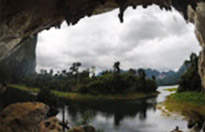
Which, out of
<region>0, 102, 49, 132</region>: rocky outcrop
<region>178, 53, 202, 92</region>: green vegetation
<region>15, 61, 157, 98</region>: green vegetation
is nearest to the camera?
<region>0, 102, 49, 132</region>: rocky outcrop

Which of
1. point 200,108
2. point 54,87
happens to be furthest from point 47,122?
point 54,87

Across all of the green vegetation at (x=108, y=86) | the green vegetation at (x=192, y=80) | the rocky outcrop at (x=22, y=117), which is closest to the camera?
the rocky outcrop at (x=22, y=117)

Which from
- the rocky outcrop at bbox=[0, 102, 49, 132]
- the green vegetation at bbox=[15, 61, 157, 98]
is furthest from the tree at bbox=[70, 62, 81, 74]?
the rocky outcrop at bbox=[0, 102, 49, 132]

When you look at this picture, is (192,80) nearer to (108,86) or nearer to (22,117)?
(108,86)

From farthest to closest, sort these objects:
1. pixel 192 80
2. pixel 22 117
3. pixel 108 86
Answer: pixel 108 86 → pixel 192 80 → pixel 22 117

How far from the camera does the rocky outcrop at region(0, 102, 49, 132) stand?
2403cm

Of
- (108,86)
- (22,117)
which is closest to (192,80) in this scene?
(108,86)

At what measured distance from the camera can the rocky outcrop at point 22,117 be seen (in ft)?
78.8

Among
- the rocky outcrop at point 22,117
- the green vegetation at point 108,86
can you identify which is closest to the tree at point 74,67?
the green vegetation at point 108,86

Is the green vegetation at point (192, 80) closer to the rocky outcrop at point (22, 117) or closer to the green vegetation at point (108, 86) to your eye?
the green vegetation at point (108, 86)

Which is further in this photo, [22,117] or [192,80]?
[192,80]

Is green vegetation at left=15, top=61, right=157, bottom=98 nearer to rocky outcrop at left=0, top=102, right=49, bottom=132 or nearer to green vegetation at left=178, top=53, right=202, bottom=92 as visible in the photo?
green vegetation at left=178, top=53, right=202, bottom=92

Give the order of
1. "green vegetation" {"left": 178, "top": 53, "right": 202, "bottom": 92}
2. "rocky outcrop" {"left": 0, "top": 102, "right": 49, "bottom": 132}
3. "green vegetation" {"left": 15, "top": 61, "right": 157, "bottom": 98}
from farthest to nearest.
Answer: "green vegetation" {"left": 15, "top": 61, "right": 157, "bottom": 98} < "green vegetation" {"left": 178, "top": 53, "right": 202, "bottom": 92} < "rocky outcrop" {"left": 0, "top": 102, "right": 49, "bottom": 132}

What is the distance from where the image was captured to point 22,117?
2534cm
